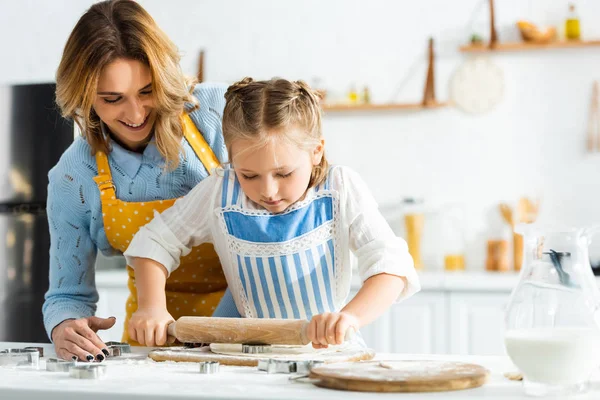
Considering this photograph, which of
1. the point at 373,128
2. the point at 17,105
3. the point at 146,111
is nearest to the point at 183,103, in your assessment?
the point at 146,111

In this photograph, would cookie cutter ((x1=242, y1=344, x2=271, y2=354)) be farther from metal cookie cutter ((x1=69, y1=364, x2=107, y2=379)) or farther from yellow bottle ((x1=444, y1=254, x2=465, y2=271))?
yellow bottle ((x1=444, y1=254, x2=465, y2=271))

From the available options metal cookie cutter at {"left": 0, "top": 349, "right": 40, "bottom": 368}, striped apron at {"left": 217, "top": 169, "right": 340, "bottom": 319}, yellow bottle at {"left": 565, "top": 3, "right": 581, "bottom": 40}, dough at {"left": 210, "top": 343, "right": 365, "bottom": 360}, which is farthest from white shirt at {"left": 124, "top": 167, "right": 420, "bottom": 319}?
yellow bottle at {"left": 565, "top": 3, "right": 581, "bottom": 40}

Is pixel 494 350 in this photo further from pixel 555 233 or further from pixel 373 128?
pixel 555 233

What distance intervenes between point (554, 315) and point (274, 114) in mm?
635

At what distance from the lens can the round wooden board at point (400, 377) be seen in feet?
2.91

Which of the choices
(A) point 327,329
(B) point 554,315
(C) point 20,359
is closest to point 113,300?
(C) point 20,359

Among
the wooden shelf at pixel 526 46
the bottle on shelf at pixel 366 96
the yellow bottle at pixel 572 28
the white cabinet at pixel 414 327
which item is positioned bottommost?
the white cabinet at pixel 414 327

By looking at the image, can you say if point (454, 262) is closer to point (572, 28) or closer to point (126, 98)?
point (572, 28)

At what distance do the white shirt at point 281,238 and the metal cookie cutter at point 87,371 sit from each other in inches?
17.4

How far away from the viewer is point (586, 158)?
3.79 m

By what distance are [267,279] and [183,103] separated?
379 mm

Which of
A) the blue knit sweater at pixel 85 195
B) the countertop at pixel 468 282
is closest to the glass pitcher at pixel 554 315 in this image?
the blue knit sweater at pixel 85 195

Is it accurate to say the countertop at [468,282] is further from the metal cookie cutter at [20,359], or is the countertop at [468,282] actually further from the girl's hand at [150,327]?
the metal cookie cutter at [20,359]

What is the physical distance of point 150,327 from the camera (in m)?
1.30
